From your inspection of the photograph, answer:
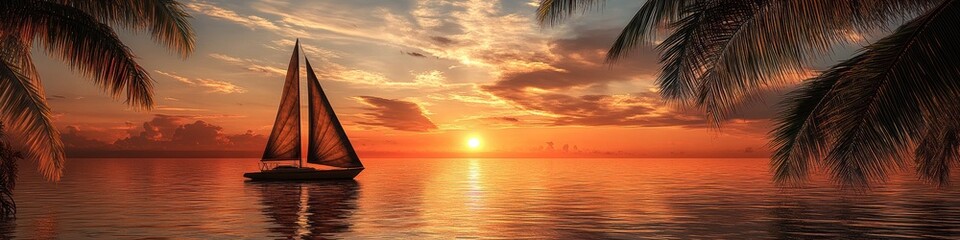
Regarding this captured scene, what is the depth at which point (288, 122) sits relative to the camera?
58.8 metres

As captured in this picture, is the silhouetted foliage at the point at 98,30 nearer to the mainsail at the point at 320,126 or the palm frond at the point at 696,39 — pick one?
the palm frond at the point at 696,39

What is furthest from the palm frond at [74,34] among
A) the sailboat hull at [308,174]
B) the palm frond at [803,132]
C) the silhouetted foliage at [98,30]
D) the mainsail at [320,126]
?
the sailboat hull at [308,174]

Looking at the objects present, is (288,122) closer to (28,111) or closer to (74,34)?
(28,111)

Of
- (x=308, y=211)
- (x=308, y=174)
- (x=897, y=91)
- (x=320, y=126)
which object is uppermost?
(x=320, y=126)

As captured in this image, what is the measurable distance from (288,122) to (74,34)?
149ft

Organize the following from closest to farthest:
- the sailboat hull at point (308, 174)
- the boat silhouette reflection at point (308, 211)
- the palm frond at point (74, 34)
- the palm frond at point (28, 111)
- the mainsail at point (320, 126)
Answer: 1. the palm frond at point (74, 34)
2. the palm frond at point (28, 111)
3. the boat silhouette reflection at point (308, 211)
4. the mainsail at point (320, 126)
5. the sailboat hull at point (308, 174)

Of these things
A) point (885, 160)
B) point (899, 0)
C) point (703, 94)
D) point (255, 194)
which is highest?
point (899, 0)

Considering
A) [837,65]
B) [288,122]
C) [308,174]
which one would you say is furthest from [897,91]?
[308,174]

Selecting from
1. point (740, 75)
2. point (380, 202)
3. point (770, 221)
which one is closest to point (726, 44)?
point (740, 75)

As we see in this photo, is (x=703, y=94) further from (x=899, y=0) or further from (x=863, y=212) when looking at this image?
(x=863, y=212)

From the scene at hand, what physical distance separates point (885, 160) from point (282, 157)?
53.4 meters

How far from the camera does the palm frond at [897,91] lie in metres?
9.34

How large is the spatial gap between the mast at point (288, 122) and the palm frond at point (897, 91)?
5079cm

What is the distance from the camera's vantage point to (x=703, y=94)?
1246 cm
